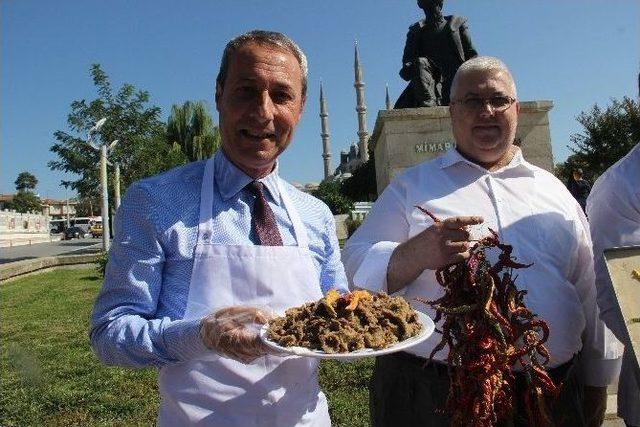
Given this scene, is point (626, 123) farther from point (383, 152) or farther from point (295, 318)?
point (295, 318)

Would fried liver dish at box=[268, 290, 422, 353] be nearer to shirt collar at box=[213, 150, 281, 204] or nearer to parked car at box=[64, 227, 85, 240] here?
shirt collar at box=[213, 150, 281, 204]

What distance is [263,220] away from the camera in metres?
1.89

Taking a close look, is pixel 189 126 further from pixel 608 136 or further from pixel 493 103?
pixel 493 103

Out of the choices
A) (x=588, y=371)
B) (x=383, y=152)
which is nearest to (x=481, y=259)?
(x=588, y=371)

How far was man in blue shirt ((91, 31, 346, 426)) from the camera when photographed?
1.60 meters

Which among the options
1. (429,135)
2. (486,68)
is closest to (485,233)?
(486,68)

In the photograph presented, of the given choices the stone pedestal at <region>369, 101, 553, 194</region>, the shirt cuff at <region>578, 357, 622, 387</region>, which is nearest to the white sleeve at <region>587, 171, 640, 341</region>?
the shirt cuff at <region>578, 357, 622, 387</region>

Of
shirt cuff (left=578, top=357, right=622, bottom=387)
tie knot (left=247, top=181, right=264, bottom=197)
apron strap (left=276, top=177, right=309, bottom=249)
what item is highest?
tie knot (left=247, top=181, right=264, bottom=197)

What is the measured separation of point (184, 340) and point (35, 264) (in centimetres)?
1865

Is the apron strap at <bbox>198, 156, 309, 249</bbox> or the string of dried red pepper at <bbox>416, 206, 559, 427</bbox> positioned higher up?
the apron strap at <bbox>198, 156, 309, 249</bbox>

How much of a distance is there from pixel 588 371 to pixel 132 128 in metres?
21.8

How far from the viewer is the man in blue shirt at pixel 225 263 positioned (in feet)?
5.26

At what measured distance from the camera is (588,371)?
2.41 meters

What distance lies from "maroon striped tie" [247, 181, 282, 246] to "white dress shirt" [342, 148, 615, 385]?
2.13 feet
